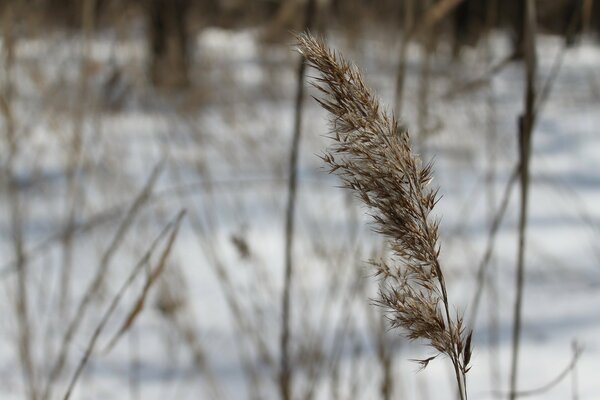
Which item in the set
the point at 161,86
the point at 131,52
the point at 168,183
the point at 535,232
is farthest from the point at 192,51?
the point at 535,232

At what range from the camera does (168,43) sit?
16.4 feet

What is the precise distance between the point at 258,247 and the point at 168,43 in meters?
3.03

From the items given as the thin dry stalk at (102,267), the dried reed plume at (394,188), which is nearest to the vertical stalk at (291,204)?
the thin dry stalk at (102,267)

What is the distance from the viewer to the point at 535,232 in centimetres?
237

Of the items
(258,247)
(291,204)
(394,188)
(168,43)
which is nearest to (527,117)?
(291,204)

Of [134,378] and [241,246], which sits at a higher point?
[241,246]

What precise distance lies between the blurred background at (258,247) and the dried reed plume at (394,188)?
7 cm

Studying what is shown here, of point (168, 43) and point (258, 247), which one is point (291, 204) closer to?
point (258, 247)

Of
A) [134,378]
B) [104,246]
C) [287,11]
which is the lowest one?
[134,378]

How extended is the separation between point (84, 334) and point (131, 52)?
1095 mm

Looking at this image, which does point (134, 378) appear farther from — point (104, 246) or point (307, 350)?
point (104, 246)

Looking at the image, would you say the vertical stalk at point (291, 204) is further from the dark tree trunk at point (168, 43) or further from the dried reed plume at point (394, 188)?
the dark tree trunk at point (168, 43)

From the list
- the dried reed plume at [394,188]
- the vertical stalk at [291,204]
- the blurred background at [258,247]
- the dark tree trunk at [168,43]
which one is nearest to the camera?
the dried reed plume at [394,188]

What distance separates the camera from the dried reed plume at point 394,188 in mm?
383
